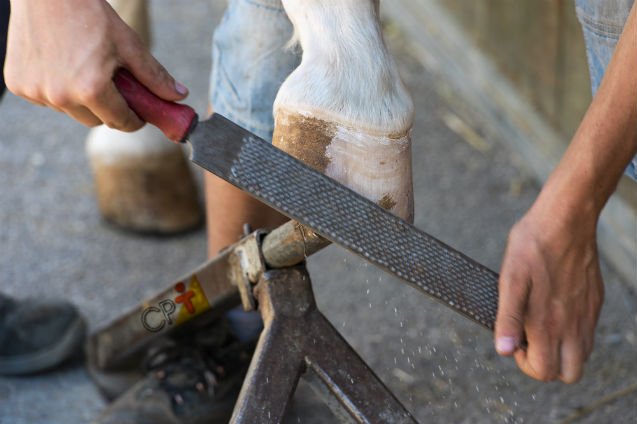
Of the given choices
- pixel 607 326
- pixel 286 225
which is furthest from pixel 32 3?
pixel 607 326

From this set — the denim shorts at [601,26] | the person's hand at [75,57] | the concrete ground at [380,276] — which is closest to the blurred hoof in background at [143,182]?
Result: the concrete ground at [380,276]

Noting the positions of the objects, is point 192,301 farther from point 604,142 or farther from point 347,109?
point 604,142

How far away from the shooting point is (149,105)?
0.87 meters

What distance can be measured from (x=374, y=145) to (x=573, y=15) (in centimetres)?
109

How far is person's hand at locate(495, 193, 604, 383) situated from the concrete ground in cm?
47

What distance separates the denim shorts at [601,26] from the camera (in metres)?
0.89

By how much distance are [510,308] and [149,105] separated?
473 millimetres

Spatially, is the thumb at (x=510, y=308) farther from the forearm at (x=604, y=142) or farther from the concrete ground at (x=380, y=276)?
the concrete ground at (x=380, y=276)

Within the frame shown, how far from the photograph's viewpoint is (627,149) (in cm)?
81

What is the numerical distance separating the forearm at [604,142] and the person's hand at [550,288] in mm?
14

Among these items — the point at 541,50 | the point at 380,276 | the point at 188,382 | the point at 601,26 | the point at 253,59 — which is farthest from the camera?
the point at 541,50

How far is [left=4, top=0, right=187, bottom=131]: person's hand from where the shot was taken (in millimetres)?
825

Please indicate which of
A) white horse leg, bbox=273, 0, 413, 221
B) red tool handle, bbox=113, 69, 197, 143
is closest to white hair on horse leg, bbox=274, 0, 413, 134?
white horse leg, bbox=273, 0, 413, 221

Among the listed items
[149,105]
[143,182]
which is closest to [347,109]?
[149,105]
